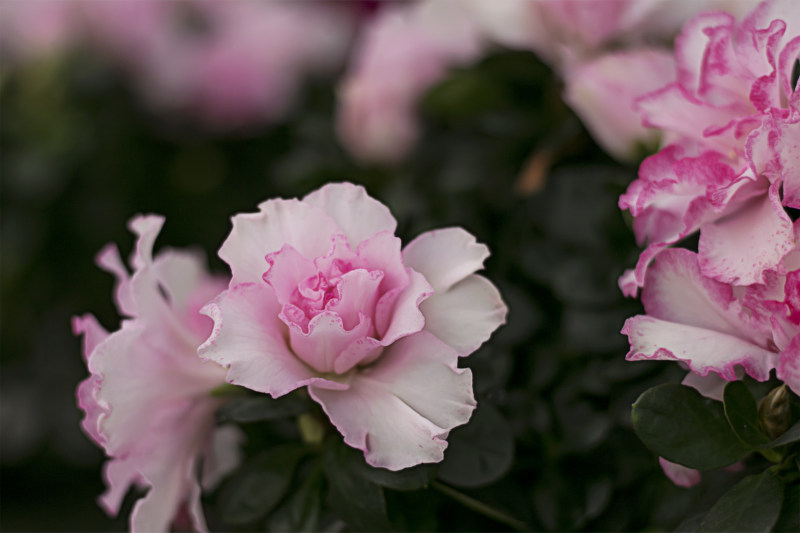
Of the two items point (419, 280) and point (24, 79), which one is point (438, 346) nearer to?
point (419, 280)

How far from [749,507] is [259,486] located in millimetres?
280

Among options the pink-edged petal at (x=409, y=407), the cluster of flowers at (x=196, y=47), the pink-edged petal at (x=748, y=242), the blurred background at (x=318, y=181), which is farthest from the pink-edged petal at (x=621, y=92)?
the cluster of flowers at (x=196, y=47)

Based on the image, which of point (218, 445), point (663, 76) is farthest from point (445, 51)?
point (218, 445)

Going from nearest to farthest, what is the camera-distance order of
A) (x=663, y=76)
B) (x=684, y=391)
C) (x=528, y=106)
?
1. (x=684, y=391)
2. (x=663, y=76)
3. (x=528, y=106)

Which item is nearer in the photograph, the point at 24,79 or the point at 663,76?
the point at 663,76

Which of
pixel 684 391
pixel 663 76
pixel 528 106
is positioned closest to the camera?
pixel 684 391

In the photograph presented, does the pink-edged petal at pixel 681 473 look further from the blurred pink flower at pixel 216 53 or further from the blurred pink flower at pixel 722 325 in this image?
the blurred pink flower at pixel 216 53

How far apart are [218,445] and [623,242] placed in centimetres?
33

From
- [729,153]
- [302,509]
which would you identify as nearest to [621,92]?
[729,153]

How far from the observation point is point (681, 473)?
461 millimetres

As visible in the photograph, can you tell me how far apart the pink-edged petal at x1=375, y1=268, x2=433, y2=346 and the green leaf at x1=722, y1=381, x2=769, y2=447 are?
0.52 ft

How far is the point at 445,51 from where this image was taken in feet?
2.76

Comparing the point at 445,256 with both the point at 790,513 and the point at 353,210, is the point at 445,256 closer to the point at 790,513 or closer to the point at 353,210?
the point at 353,210

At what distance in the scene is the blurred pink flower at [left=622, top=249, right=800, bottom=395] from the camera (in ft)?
1.34
